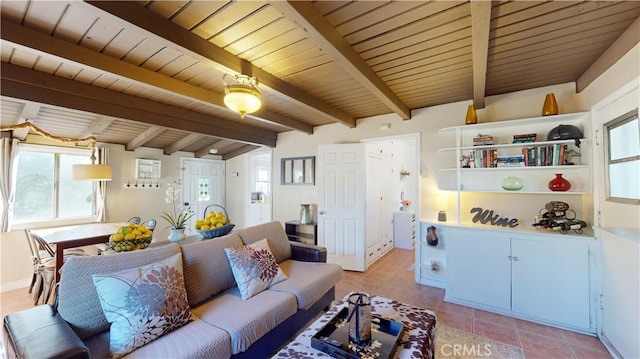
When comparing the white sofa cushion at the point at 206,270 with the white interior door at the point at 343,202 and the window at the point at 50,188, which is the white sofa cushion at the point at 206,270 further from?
the window at the point at 50,188

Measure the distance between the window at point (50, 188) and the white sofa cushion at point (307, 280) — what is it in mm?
4113

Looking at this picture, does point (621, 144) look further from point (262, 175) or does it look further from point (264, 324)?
point (262, 175)

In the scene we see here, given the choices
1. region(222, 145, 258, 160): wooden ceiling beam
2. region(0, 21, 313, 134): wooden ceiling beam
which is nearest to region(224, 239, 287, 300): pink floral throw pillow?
region(0, 21, 313, 134): wooden ceiling beam

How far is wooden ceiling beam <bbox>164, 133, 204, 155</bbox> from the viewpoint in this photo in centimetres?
478

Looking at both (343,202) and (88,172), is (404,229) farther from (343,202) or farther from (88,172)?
(88,172)

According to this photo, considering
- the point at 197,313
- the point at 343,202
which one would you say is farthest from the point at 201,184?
the point at 197,313

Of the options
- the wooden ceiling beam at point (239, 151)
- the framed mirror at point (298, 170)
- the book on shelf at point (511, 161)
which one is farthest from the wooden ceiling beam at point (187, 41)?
the wooden ceiling beam at point (239, 151)

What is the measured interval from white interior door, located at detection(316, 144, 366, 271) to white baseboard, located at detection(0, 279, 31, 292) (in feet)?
14.3

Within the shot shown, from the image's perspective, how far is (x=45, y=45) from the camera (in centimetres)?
178

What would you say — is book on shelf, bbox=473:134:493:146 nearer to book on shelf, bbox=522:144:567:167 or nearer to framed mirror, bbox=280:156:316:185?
book on shelf, bbox=522:144:567:167

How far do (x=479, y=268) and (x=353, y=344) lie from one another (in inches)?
82.9

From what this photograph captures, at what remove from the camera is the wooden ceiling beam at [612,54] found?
5.70 ft

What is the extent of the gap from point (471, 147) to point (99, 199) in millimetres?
6008

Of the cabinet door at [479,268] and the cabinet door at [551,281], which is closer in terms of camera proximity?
the cabinet door at [551,281]
